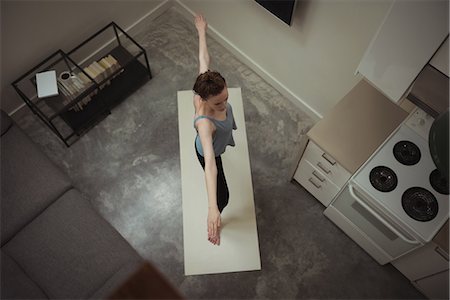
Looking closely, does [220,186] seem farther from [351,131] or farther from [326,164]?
[351,131]

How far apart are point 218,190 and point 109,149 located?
105 cm

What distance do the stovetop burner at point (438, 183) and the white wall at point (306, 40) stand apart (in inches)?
31.2

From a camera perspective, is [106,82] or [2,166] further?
[106,82]

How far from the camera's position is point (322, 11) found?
245 cm

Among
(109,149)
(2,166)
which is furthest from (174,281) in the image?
(2,166)

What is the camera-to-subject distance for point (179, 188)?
2.99 m

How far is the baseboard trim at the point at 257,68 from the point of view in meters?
3.23

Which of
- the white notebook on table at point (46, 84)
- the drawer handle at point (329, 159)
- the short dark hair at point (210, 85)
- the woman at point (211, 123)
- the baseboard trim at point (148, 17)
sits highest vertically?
the short dark hair at point (210, 85)

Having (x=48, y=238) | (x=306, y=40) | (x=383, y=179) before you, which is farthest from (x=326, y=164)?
(x=48, y=238)

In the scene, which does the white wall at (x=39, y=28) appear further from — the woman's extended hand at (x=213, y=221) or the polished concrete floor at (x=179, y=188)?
the woman's extended hand at (x=213, y=221)

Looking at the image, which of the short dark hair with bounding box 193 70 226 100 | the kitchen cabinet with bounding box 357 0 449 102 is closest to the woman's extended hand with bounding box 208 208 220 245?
the short dark hair with bounding box 193 70 226 100

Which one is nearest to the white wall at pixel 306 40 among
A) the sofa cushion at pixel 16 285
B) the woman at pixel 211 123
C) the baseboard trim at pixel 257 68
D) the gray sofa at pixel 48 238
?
the baseboard trim at pixel 257 68

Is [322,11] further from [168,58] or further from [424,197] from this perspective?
[168,58]

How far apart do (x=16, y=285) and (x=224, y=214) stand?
1360mm
